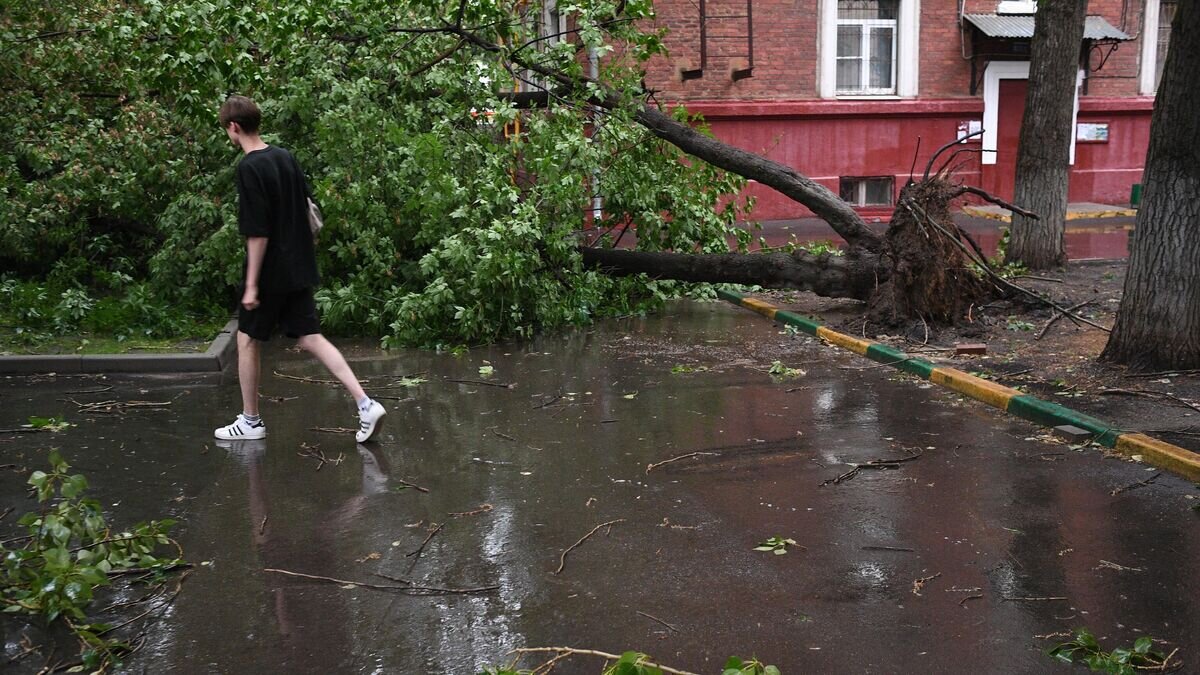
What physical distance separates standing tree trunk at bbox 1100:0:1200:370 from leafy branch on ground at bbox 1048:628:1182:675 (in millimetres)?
4187

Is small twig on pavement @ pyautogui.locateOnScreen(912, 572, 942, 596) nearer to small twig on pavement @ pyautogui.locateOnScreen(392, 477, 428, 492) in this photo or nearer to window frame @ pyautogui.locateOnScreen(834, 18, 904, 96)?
small twig on pavement @ pyautogui.locateOnScreen(392, 477, 428, 492)

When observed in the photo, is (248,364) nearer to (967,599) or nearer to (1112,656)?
(967,599)

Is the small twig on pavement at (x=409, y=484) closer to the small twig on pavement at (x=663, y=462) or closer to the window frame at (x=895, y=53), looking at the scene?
the small twig on pavement at (x=663, y=462)

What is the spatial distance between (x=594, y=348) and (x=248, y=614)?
5.58 m

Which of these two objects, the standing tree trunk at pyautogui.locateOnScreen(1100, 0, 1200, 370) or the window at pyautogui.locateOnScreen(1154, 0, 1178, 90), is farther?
the window at pyautogui.locateOnScreen(1154, 0, 1178, 90)

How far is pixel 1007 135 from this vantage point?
20.6m

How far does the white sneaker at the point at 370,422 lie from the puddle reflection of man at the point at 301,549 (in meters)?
0.06

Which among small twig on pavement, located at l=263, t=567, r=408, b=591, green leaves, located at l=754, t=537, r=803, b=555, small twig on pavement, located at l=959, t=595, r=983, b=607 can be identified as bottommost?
small twig on pavement, located at l=959, t=595, r=983, b=607

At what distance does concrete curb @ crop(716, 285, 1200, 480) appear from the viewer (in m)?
5.65

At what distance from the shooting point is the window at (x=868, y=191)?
20.1 meters

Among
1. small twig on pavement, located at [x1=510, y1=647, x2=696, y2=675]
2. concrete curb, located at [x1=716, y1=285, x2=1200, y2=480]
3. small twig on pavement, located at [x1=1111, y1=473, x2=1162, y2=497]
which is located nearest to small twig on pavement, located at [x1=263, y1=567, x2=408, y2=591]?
small twig on pavement, located at [x1=510, y1=647, x2=696, y2=675]

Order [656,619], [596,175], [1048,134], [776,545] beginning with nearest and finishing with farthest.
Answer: [656,619], [776,545], [596,175], [1048,134]

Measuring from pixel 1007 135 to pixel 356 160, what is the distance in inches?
573

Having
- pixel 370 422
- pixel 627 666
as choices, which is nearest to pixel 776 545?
pixel 627 666
